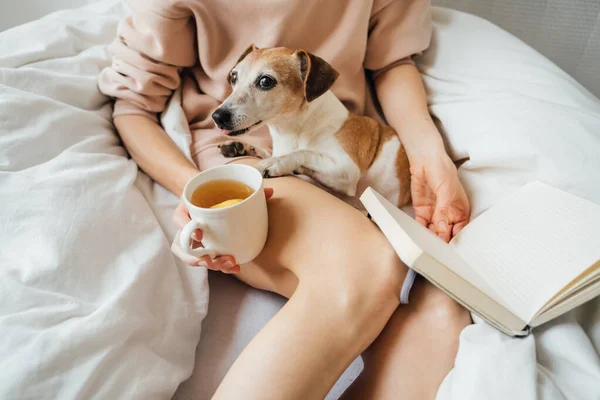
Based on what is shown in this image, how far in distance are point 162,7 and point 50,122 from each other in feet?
1.06

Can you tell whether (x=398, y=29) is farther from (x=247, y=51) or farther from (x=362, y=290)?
(x=362, y=290)

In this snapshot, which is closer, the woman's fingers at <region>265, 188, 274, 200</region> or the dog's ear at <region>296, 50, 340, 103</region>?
the woman's fingers at <region>265, 188, 274, 200</region>

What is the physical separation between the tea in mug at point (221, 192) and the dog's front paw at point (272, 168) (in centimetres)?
18

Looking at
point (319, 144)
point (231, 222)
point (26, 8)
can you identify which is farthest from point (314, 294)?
point (26, 8)

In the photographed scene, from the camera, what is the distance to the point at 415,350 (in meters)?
0.60

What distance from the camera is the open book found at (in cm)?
53

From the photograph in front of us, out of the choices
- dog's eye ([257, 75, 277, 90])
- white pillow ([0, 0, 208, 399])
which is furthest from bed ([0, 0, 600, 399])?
dog's eye ([257, 75, 277, 90])

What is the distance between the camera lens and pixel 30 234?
2.08 feet

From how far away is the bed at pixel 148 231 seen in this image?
530 millimetres

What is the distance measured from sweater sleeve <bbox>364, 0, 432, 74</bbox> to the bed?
0.07 m

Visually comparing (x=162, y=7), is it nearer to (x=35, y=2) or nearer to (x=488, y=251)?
(x=488, y=251)

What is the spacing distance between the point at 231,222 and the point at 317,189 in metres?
0.25

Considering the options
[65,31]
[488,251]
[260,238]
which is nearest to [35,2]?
[65,31]

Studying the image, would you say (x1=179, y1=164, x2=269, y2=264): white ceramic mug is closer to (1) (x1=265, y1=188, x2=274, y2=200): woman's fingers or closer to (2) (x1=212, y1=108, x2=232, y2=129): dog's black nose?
(1) (x1=265, y1=188, x2=274, y2=200): woman's fingers
